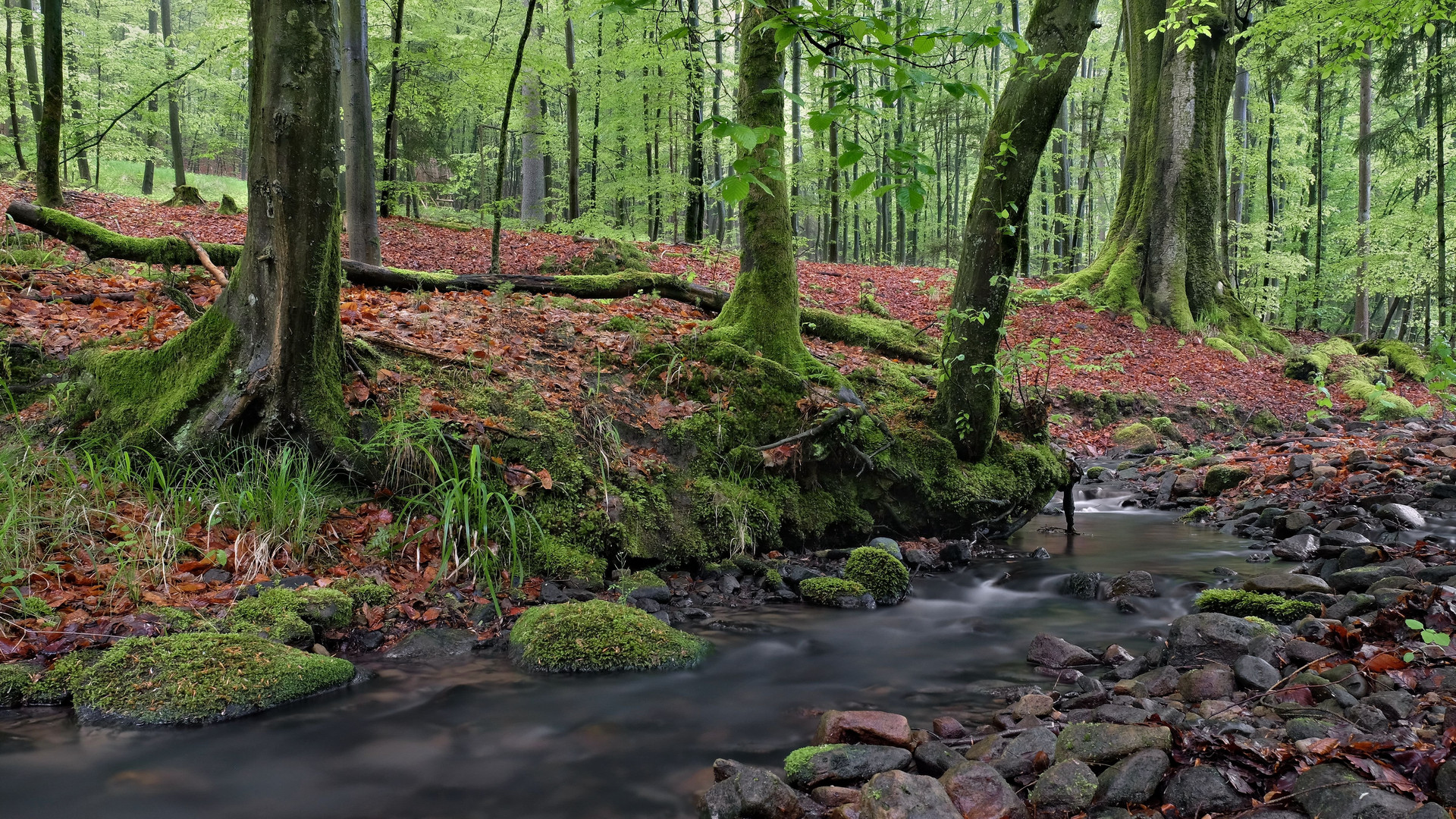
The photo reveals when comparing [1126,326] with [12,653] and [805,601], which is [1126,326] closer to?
[805,601]

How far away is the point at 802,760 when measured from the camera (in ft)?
9.69

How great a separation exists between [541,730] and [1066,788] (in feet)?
7.06

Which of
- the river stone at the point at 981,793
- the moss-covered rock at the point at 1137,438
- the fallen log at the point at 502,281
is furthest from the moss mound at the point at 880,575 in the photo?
the moss-covered rock at the point at 1137,438

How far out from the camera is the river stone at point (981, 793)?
2.49 m

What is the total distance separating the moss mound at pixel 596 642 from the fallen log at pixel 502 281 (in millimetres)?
3321

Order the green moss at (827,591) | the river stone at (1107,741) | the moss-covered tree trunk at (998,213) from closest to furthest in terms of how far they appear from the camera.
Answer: the river stone at (1107,741) < the green moss at (827,591) < the moss-covered tree trunk at (998,213)

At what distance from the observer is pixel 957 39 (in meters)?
1.97

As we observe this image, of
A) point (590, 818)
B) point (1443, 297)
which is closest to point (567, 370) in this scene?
point (590, 818)

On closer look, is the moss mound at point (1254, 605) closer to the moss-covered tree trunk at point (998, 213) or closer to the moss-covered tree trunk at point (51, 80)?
the moss-covered tree trunk at point (998, 213)

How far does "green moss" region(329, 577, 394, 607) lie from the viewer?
420cm

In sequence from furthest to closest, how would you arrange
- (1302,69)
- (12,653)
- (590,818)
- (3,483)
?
(1302,69)
(3,483)
(12,653)
(590,818)

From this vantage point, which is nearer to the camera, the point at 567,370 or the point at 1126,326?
the point at 567,370

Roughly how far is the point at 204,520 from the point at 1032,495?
20.9 feet

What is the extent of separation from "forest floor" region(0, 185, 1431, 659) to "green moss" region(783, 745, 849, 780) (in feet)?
6.68
